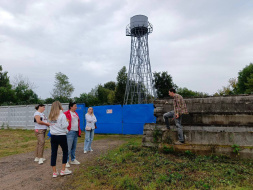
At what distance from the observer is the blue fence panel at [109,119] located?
13.6m

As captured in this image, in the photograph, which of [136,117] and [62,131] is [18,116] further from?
[62,131]

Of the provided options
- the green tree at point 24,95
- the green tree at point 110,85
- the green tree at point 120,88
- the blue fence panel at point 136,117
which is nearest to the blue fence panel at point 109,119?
the blue fence panel at point 136,117

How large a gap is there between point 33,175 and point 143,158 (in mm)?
3242

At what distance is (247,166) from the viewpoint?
4.86m

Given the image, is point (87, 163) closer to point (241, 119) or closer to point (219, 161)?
point (219, 161)

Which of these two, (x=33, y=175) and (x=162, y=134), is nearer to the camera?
(x=33, y=175)

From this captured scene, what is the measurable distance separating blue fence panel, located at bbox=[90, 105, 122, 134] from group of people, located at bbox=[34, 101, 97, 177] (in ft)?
18.8

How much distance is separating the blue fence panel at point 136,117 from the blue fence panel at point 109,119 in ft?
1.60

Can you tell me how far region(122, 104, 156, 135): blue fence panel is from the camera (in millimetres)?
12379

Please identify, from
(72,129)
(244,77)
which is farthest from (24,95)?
(244,77)

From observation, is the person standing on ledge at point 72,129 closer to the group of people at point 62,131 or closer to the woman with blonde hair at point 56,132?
the group of people at point 62,131

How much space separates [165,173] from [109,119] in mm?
9723

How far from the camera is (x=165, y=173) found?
4.48m

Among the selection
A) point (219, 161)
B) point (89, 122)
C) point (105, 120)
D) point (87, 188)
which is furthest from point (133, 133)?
point (87, 188)
